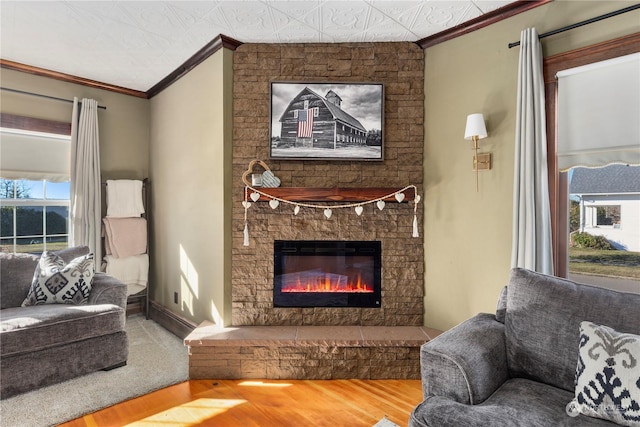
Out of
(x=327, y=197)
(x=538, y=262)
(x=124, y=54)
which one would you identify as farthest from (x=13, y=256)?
(x=538, y=262)

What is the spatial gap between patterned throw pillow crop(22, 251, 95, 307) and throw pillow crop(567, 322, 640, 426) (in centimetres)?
315

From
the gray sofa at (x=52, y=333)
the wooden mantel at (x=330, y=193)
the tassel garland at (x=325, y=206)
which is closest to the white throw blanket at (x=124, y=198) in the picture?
the gray sofa at (x=52, y=333)

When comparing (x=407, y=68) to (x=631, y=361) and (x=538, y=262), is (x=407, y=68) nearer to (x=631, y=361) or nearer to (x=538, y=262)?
(x=538, y=262)

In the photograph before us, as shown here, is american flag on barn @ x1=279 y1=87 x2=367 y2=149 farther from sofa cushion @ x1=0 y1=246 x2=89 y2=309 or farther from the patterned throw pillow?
sofa cushion @ x1=0 y1=246 x2=89 y2=309

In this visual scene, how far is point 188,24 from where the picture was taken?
259 centimetres

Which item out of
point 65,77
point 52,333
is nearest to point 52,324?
point 52,333

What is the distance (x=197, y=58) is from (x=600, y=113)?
9.84 feet

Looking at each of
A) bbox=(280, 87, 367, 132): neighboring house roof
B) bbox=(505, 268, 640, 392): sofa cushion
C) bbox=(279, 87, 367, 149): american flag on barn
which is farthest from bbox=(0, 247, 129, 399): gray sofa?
bbox=(505, 268, 640, 392): sofa cushion

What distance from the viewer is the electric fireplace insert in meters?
2.90

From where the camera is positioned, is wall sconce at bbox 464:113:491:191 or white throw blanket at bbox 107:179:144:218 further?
white throw blanket at bbox 107:179:144:218

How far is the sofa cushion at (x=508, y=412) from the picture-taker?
128 cm

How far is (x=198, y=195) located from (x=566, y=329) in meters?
2.79

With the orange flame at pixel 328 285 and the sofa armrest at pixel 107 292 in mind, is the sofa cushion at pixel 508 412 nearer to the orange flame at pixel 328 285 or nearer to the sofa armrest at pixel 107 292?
the orange flame at pixel 328 285

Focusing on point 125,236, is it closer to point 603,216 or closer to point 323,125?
point 323,125
